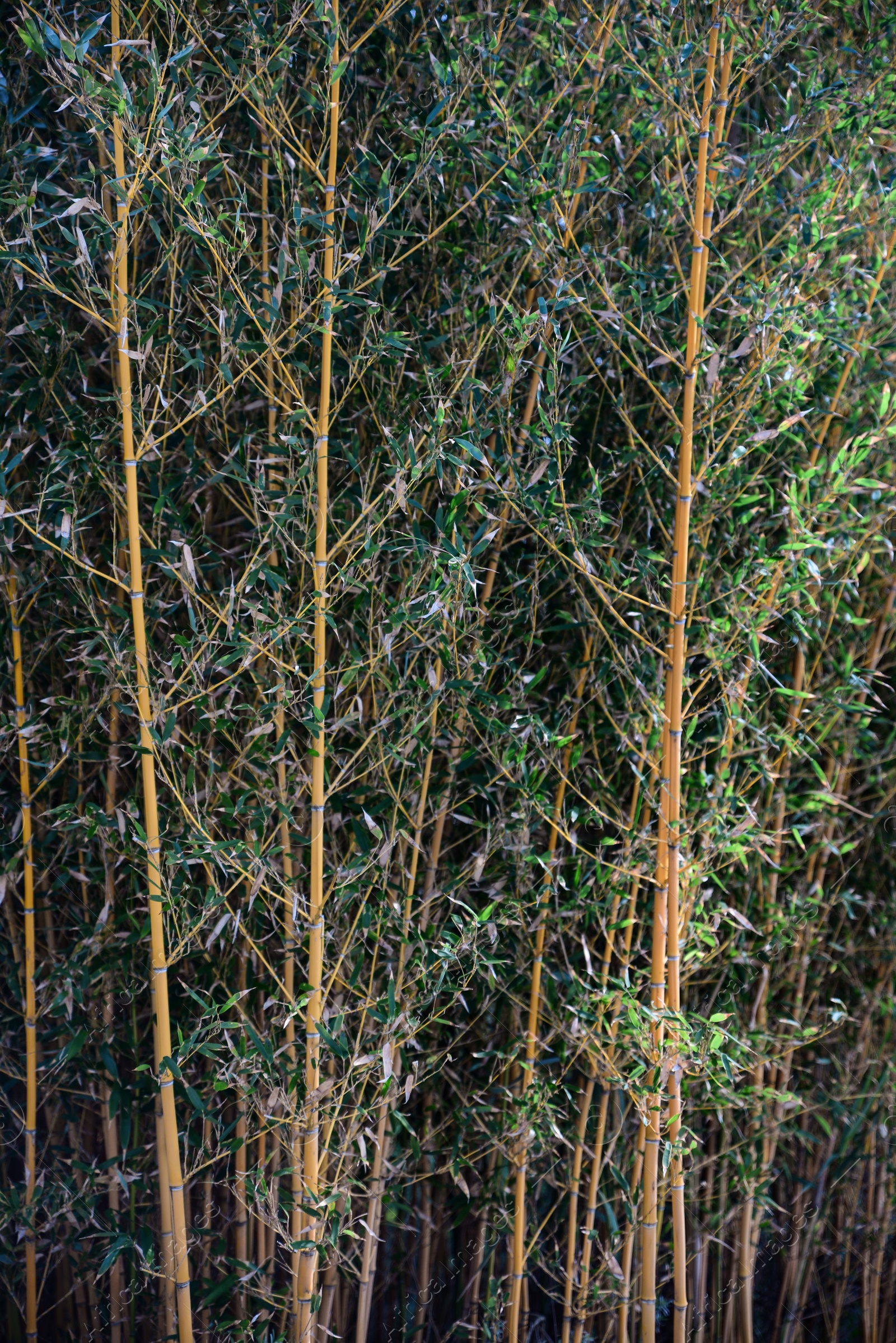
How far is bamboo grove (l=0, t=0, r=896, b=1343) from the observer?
1.86m

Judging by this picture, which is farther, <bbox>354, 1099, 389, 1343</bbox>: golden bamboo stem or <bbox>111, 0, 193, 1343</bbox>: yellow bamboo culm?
<bbox>354, 1099, 389, 1343</bbox>: golden bamboo stem

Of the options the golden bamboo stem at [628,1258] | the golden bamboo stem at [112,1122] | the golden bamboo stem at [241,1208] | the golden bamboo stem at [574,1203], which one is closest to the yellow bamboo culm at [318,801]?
the golden bamboo stem at [241,1208]

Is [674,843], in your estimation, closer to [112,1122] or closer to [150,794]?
[150,794]

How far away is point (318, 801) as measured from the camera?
1.87 metres

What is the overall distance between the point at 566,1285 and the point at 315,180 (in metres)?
2.44

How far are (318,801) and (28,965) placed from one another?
77 cm

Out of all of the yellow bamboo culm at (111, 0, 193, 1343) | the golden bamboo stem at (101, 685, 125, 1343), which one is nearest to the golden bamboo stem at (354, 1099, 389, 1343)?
the yellow bamboo culm at (111, 0, 193, 1343)

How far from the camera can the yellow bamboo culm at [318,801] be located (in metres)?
1.82

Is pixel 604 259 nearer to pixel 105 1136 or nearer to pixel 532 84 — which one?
pixel 532 84

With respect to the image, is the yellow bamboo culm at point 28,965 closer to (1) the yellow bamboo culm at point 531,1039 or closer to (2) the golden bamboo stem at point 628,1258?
(1) the yellow bamboo culm at point 531,1039

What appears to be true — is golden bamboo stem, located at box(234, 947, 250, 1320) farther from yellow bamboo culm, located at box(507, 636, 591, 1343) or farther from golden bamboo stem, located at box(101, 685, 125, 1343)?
yellow bamboo culm, located at box(507, 636, 591, 1343)

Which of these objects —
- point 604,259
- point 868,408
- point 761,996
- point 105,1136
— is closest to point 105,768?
point 105,1136

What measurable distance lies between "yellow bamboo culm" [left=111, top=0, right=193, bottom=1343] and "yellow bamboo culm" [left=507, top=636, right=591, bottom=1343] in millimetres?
713

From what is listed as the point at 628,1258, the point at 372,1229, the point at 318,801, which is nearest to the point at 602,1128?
the point at 628,1258
